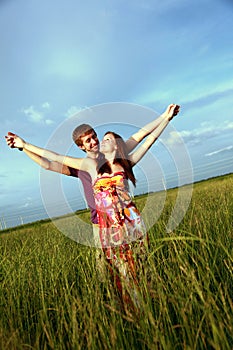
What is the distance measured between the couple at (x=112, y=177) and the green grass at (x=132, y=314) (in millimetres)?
204

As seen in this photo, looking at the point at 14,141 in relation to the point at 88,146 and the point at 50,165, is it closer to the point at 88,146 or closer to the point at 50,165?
the point at 50,165

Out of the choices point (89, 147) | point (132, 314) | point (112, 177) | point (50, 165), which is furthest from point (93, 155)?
point (132, 314)

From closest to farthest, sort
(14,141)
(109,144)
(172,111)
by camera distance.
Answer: (109,144) → (172,111) → (14,141)

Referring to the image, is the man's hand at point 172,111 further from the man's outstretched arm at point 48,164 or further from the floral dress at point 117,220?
the man's outstretched arm at point 48,164

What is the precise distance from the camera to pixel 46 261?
352cm

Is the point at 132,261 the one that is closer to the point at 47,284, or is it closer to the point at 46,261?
the point at 47,284

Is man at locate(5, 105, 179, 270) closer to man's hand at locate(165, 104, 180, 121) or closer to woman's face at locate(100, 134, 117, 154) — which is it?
man's hand at locate(165, 104, 180, 121)

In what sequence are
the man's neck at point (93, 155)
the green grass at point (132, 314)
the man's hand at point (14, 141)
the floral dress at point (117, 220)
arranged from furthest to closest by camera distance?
the man's hand at point (14, 141) → the man's neck at point (93, 155) → the floral dress at point (117, 220) → the green grass at point (132, 314)

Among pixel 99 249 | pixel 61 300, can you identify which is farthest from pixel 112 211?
pixel 61 300

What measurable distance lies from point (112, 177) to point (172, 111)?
2.87 ft

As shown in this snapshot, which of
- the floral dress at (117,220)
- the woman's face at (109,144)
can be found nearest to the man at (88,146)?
the woman's face at (109,144)

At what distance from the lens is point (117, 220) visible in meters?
2.91

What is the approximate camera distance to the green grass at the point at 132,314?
6.12 feet

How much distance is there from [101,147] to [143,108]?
565 millimetres
